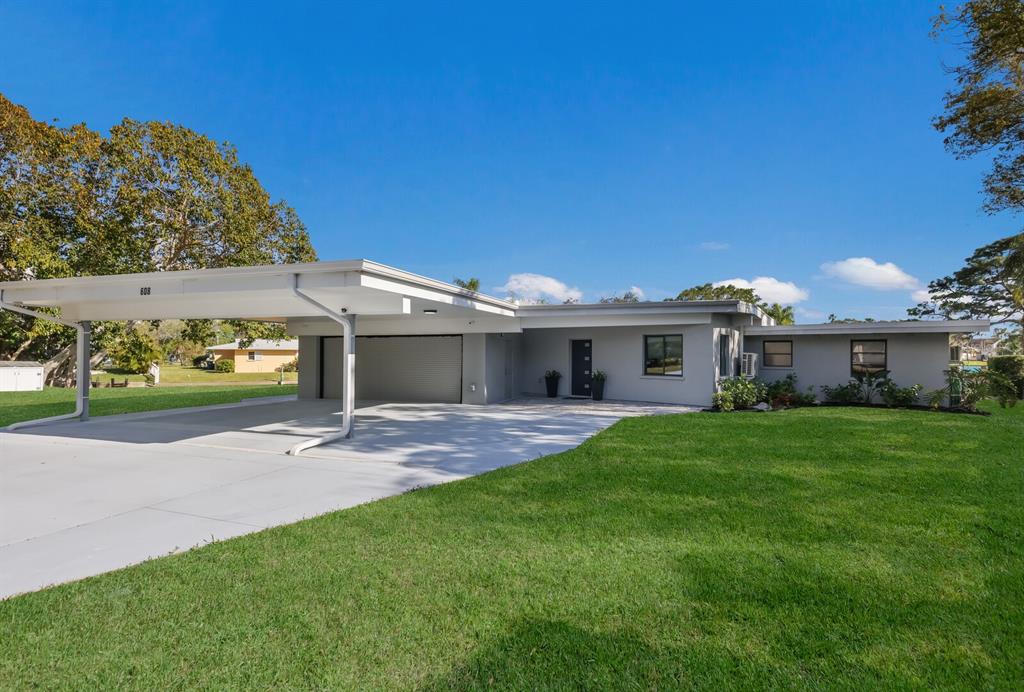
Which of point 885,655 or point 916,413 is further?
point 916,413

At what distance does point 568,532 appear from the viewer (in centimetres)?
441

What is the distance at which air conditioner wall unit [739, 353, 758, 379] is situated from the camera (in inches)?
656

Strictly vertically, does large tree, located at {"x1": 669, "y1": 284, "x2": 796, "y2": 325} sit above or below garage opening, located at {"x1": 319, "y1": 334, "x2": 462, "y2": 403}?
above

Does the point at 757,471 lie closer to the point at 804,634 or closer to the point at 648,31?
the point at 804,634

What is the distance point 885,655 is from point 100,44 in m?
28.5

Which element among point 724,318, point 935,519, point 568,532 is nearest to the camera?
point 568,532

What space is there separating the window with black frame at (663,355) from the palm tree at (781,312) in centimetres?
2350

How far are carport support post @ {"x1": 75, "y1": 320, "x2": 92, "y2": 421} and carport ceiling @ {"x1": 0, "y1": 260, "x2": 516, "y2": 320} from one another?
0.33m

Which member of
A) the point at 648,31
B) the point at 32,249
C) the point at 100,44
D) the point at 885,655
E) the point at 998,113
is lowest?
the point at 885,655

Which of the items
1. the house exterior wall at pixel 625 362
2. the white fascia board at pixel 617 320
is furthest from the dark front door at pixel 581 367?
the white fascia board at pixel 617 320

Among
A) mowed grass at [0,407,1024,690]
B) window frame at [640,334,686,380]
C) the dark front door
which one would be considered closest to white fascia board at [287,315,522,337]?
the dark front door

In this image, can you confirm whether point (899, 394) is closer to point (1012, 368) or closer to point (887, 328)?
point (887, 328)

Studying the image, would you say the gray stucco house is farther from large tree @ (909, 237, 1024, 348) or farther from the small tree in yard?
large tree @ (909, 237, 1024, 348)

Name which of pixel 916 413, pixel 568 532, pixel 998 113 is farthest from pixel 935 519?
pixel 998 113
